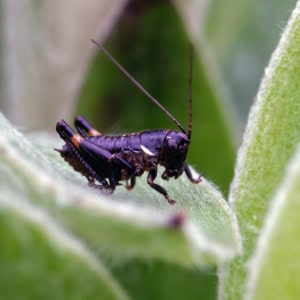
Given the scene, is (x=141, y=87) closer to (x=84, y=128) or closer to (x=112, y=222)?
(x=84, y=128)

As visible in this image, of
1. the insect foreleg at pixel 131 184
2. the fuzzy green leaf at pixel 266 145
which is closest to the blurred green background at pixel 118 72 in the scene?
the insect foreleg at pixel 131 184

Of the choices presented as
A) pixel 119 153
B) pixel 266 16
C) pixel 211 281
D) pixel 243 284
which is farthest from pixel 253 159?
pixel 266 16

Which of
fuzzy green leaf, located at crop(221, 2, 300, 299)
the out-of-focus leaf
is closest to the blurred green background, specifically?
the out-of-focus leaf

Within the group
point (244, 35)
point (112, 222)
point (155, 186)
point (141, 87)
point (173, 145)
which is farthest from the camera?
point (244, 35)

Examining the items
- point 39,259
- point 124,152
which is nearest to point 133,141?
point 124,152

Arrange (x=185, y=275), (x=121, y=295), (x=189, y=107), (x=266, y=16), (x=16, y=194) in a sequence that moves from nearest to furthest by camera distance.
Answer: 1. (x=16, y=194)
2. (x=121, y=295)
3. (x=185, y=275)
4. (x=189, y=107)
5. (x=266, y=16)

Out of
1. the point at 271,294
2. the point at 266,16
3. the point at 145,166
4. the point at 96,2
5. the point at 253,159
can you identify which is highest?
the point at 96,2

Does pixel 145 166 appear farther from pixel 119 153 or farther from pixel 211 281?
pixel 211 281
